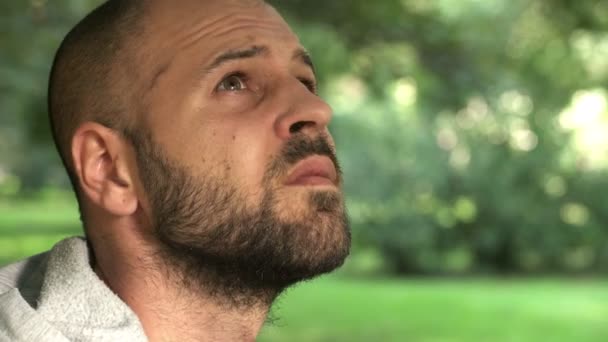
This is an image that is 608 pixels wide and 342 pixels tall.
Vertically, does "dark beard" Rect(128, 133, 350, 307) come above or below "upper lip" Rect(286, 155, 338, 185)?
below

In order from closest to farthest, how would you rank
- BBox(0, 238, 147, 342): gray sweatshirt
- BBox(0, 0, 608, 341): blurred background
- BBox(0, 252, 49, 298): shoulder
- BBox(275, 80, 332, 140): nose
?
BBox(0, 238, 147, 342): gray sweatshirt, BBox(275, 80, 332, 140): nose, BBox(0, 252, 49, 298): shoulder, BBox(0, 0, 608, 341): blurred background

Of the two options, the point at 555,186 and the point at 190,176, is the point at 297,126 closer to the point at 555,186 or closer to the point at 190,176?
the point at 190,176

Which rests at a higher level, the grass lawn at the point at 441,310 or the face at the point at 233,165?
the face at the point at 233,165

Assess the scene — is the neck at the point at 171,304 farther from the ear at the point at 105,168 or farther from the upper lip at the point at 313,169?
the upper lip at the point at 313,169

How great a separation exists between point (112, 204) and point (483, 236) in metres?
7.70

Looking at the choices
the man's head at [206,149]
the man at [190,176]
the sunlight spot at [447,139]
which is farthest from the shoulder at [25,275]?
the sunlight spot at [447,139]

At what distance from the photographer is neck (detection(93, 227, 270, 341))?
132cm

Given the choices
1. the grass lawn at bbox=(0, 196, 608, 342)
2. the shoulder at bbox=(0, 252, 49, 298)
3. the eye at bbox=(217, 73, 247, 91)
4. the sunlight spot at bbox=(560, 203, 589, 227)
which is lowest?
the grass lawn at bbox=(0, 196, 608, 342)

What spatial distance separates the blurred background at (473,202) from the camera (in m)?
6.48

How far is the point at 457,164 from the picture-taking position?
28.8 feet

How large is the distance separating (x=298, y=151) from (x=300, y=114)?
0.18ft

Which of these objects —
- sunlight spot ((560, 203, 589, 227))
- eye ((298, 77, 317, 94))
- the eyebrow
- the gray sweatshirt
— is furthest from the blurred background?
the gray sweatshirt

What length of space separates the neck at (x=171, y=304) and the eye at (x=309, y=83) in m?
0.35

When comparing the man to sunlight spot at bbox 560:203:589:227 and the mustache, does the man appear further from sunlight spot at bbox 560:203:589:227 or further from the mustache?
sunlight spot at bbox 560:203:589:227
